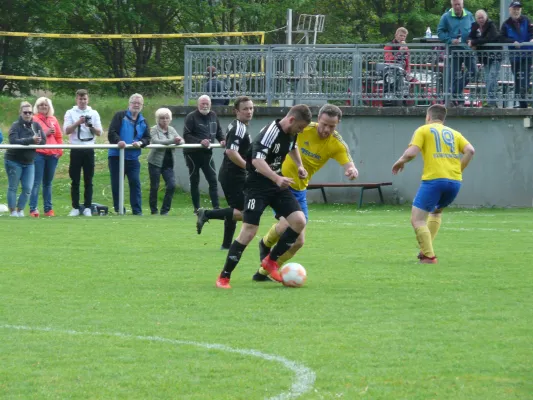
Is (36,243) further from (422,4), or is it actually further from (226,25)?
(422,4)

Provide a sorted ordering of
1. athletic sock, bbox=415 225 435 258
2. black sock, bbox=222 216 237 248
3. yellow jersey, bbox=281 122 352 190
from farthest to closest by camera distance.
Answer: black sock, bbox=222 216 237 248, athletic sock, bbox=415 225 435 258, yellow jersey, bbox=281 122 352 190

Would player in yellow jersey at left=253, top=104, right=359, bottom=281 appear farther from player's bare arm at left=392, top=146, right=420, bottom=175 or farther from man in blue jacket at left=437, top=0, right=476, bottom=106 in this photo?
man in blue jacket at left=437, top=0, right=476, bottom=106

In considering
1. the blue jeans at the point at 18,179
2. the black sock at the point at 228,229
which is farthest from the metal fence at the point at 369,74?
the black sock at the point at 228,229

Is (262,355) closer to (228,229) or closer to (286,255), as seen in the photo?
(286,255)

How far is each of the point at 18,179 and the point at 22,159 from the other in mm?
329

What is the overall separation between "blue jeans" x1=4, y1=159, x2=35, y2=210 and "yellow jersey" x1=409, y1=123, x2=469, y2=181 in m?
8.07

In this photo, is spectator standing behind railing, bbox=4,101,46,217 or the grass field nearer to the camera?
the grass field

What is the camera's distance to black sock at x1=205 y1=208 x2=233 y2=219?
12914 mm

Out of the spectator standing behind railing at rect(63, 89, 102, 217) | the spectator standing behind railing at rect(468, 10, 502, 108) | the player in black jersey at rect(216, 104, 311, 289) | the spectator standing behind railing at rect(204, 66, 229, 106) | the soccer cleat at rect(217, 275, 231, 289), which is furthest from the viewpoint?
the spectator standing behind railing at rect(204, 66, 229, 106)

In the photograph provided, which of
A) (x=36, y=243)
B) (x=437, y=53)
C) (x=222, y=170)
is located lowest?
(x=36, y=243)

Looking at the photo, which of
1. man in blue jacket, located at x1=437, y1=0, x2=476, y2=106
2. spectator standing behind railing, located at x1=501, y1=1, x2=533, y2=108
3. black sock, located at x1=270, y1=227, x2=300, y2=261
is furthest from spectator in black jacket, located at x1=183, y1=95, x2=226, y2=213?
black sock, located at x1=270, y1=227, x2=300, y2=261

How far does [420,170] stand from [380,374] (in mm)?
16990

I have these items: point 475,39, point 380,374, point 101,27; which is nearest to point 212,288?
point 380,374

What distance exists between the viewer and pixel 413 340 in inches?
290
